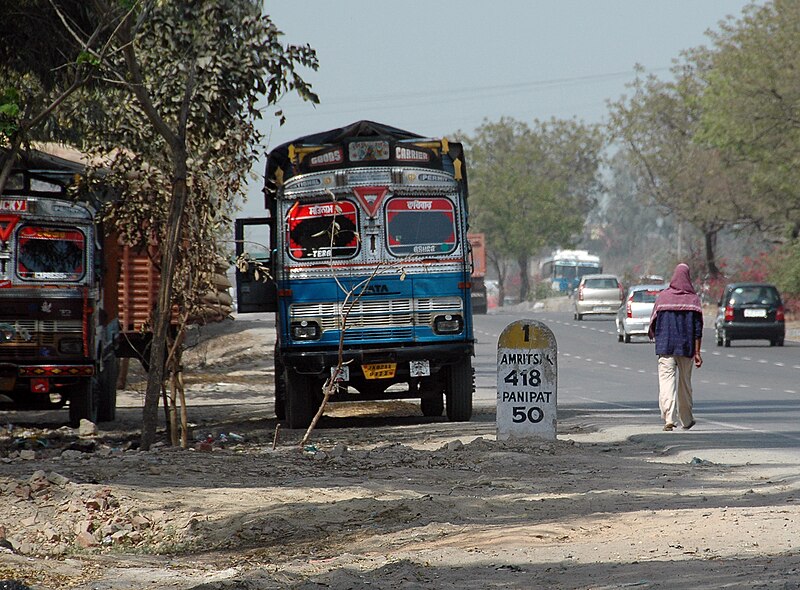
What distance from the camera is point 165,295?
16.1 meters

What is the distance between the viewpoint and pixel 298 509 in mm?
11359

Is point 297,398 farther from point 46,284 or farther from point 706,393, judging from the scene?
point 706,393

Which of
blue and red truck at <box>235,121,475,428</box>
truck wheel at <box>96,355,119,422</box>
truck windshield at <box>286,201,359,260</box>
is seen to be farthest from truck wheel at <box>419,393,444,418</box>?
truck wheel at <box>96,355,119,422</box>

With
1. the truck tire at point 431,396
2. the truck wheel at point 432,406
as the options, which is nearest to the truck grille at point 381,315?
the truck tire at point 431,396

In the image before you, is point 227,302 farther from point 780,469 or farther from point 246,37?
point 780,469

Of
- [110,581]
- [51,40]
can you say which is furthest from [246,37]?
[110,581]

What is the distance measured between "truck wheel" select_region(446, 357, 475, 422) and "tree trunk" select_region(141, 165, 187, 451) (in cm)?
423

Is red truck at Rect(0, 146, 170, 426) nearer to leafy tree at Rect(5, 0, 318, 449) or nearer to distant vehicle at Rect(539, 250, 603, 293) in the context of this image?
leafy tree at Rect(5, 0, 318, 449)

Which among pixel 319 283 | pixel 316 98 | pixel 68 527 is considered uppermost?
pixel 316 98

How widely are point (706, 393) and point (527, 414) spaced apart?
32.1ft

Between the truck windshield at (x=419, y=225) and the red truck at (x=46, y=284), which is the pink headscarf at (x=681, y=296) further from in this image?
the red truck at (x=46, y=284)

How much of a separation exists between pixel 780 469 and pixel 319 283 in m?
6.89

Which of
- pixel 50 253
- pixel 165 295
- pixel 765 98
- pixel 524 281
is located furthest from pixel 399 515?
pixel 524 281

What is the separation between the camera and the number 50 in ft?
51.0
